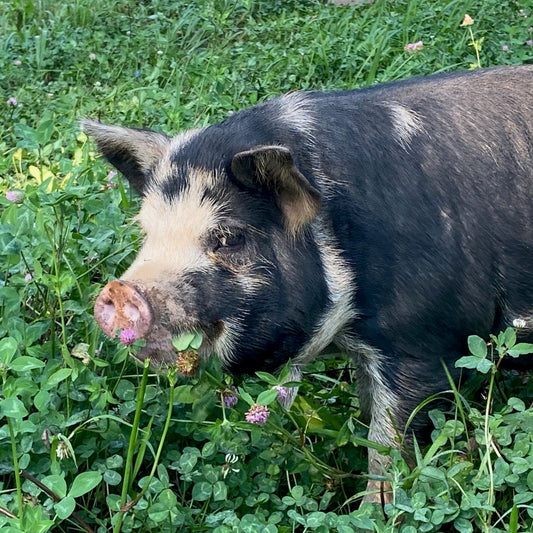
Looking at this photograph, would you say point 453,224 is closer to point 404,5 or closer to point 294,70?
point 294,70

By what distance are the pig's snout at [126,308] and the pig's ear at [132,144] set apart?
1.96 ft

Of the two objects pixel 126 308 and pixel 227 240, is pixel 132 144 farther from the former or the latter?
pixel 126 308

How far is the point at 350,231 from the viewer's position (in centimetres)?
273

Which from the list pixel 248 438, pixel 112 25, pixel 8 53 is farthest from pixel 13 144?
pixel 248 438

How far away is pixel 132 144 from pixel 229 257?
1.85 feet

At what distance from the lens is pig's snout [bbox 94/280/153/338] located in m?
2.34

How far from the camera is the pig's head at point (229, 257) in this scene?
8.04ft

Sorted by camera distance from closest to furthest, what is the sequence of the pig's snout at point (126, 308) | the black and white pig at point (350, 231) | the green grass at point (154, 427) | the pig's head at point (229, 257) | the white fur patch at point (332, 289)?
1. the green grass at point (154, 427)
2. the pig's snout at point (126, 308)
3. the pig's head at point (229, 257)
4. the black and white pig at point (350, 231)
5. the white fur patch at point (332, 289)

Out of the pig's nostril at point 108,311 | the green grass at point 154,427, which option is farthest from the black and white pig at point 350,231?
the green grass at point 154,427

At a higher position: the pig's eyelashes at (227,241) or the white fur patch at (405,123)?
the white fur patch at (405,123)

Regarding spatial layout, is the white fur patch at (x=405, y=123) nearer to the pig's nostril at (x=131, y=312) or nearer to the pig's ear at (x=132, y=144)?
the pig's ear at (x=132, y=144)

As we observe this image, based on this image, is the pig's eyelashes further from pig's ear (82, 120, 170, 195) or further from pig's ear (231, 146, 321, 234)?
pig's ear (82, 120, 170, 195)

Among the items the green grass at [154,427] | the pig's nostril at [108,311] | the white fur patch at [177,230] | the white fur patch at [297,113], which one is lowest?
the green grass at [154,427]

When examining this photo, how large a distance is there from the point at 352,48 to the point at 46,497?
3805 millimetres
